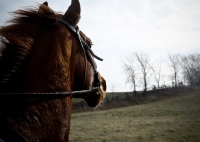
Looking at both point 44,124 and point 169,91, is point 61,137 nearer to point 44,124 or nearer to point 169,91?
point 44,124

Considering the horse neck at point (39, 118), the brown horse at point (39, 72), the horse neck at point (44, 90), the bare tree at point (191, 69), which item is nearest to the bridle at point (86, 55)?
the brown horse at point (39, 72)

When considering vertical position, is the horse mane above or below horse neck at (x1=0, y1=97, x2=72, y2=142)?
above

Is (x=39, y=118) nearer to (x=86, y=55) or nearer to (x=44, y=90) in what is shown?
(x=44, y=90)

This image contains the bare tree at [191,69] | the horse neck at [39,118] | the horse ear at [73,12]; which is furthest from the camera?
the bare tree at [191,69]

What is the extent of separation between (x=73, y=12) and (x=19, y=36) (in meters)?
0.64

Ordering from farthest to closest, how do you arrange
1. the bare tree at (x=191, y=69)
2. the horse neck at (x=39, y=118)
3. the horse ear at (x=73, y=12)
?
the bare tree at (x=191, y=69)
the horse ear at (x=73, y=12)
the horse neck at (x=39, y=118)

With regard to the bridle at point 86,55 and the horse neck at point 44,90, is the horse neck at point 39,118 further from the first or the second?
the bridle at point 86,55

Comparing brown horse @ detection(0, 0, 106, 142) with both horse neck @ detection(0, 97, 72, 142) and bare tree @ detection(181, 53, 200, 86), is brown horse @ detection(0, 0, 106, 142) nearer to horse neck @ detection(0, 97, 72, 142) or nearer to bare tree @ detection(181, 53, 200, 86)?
horse neck @ detection(0, 97, 72, 142)

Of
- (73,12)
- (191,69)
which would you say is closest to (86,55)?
(73,12)

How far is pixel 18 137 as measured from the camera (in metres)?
1.29

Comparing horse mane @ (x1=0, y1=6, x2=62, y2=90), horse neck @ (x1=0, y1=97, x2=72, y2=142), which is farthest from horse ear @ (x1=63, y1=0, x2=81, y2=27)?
horse neck @ (x1=0, y1=97, x2=72, y2=142)

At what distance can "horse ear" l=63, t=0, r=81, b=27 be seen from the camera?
6.30 feet

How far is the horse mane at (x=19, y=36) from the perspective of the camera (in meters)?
1.48

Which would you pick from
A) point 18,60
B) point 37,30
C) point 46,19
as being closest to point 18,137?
point 18,60
